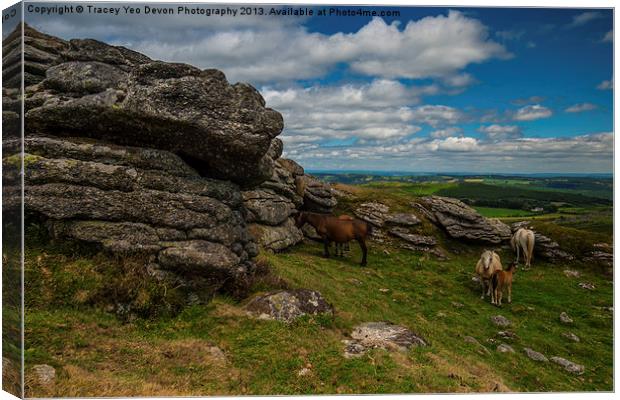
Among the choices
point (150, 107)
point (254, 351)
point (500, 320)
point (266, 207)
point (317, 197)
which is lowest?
point (500, 320)

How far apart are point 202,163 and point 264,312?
21.4 ft

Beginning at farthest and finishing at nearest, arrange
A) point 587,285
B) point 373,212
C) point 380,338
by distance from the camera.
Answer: point 373,212, point 587,285, point 380,338

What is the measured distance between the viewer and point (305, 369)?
11.7m

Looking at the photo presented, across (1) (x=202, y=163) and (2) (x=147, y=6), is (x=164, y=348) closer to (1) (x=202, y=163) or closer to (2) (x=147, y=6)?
(1) (x=202, y=163)

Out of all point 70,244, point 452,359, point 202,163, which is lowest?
point 452,359

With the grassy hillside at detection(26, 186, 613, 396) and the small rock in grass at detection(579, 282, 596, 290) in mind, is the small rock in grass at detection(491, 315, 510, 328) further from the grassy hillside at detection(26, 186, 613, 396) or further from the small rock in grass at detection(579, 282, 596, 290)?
the small rock in grass at detection(579, 282, 596, 290)

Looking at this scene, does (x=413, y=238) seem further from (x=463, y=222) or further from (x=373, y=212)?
(x=463, y=222)

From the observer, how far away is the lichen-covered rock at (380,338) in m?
13.0

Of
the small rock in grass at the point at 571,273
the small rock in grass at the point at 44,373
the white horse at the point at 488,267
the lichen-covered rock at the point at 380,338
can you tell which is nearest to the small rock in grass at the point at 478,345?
the lichen-covered rock at the point at 380,338

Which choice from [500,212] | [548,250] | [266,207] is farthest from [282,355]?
[500,212]

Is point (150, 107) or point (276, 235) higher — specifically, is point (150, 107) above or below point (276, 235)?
above

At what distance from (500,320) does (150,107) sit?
18.8 metres

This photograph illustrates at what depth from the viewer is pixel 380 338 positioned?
45.7ft

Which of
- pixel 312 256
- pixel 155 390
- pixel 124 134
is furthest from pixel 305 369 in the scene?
pixel 312 256
